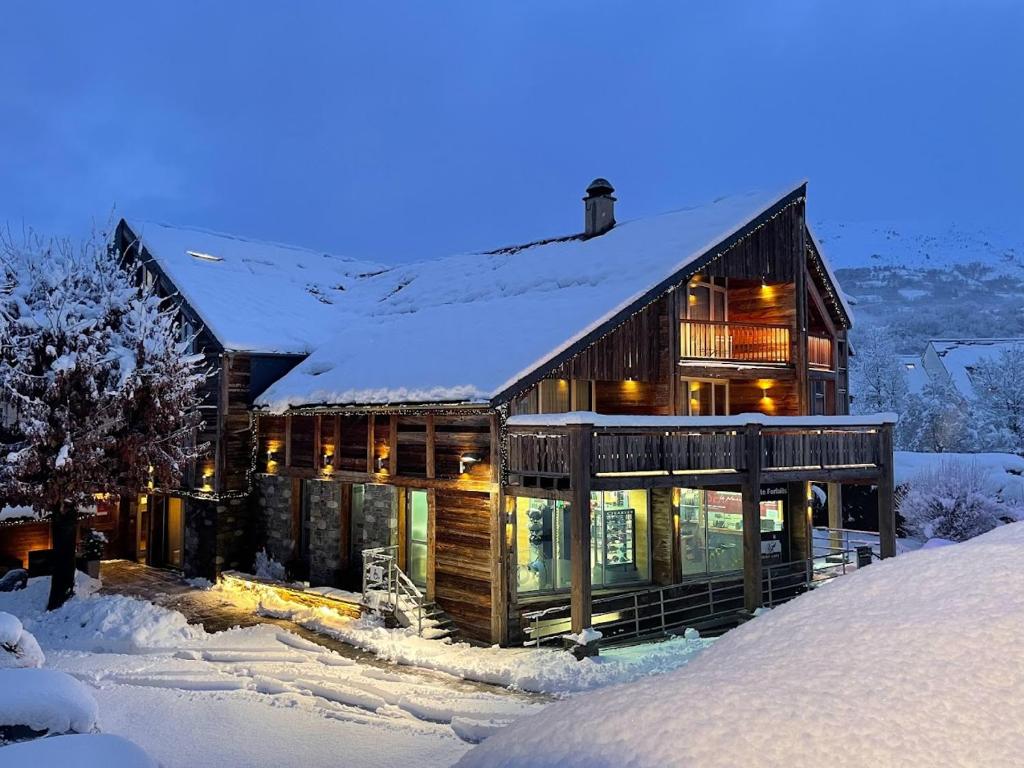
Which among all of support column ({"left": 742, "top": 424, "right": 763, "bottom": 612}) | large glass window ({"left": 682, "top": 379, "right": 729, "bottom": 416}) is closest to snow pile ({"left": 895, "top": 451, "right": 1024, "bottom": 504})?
large glass window ({"left": 682, "top": 379, "right": 729, "bottom": 416})

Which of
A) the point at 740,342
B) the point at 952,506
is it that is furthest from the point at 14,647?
the point at 952,506

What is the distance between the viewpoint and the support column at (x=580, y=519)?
49.5ft

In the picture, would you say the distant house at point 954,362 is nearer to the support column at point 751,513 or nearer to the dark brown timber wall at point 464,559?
the support column at point 751,513

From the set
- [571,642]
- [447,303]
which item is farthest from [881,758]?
[447,303]

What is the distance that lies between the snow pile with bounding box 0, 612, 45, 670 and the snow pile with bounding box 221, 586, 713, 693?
6592mm

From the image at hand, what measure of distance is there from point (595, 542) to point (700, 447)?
4.20 metres

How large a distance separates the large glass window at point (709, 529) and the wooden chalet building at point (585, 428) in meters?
0.06

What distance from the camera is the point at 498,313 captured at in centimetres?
2081

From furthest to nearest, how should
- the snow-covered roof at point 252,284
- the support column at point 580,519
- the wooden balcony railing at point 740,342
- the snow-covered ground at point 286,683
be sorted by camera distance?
1. the snow-covered roof at point 252,284
2. the wooden balcony railing at point 740,342
3. the support column at point 580,519
4. the snow-covered ground at point 286,683

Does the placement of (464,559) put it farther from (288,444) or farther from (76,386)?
(76,386)

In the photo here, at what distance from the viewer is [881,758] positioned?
3.46 m

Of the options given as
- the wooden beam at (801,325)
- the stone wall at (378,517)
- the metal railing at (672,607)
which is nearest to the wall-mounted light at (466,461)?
the stone wall at (378,517)

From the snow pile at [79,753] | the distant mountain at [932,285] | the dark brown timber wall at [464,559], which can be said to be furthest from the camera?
the distant mountain at [932,285]

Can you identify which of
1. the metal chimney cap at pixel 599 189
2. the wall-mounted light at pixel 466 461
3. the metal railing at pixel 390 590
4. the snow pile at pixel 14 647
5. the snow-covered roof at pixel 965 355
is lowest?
the metal railing at pixel 390 590
